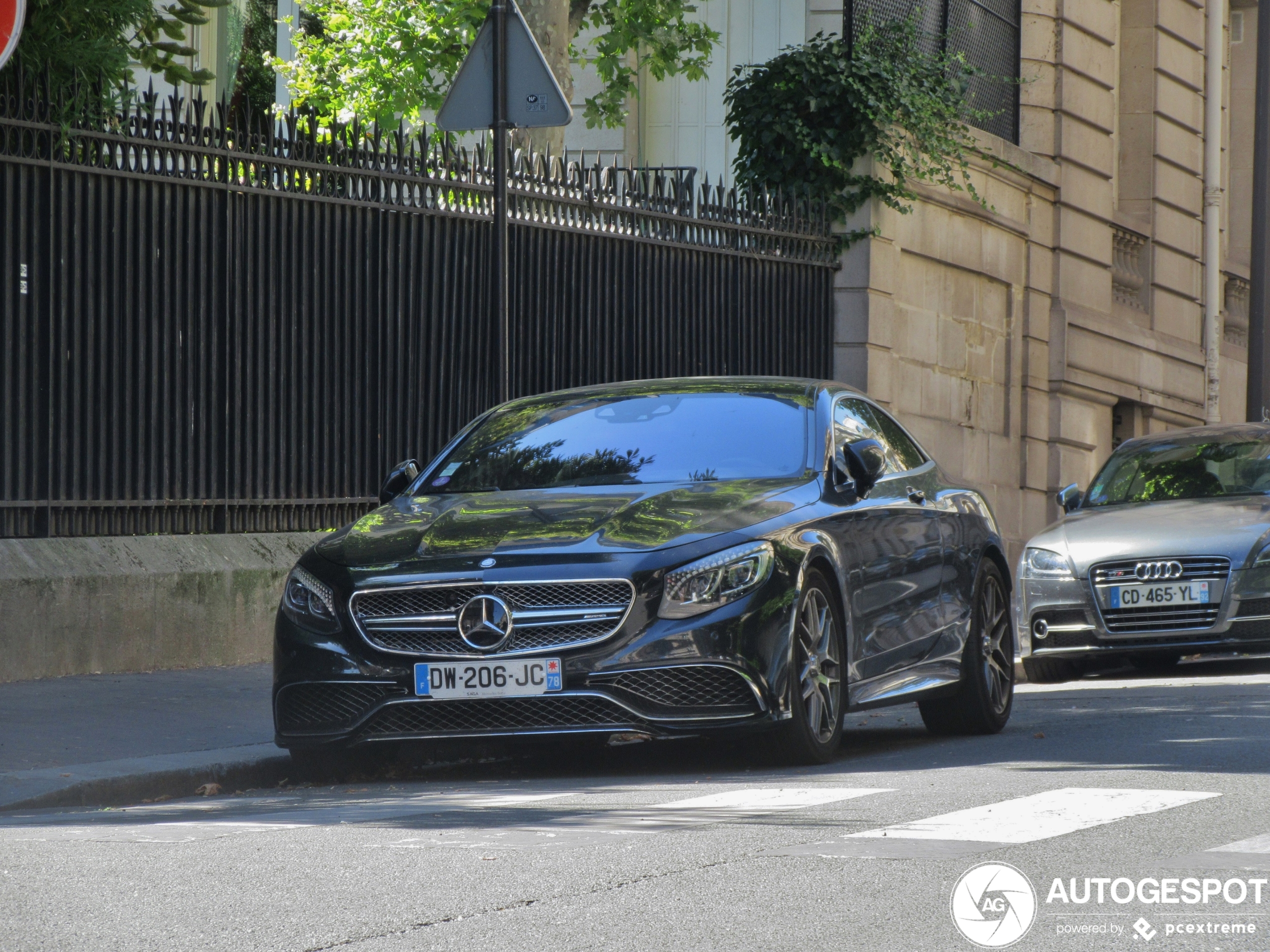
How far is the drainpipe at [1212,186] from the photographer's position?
1056 inches

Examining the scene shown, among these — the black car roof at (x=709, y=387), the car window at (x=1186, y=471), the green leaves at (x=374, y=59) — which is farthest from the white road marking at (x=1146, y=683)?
the green leaves at (x=374, y=59)

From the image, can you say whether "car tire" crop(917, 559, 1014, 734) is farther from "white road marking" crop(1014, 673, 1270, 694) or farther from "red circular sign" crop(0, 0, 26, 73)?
"red circular sign" crop(0, 0, 26, 73)

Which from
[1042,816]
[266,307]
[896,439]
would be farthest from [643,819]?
[266,307]

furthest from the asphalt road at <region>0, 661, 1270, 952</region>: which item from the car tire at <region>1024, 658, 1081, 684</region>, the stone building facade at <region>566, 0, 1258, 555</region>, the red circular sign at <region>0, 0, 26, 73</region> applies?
the stone building facade at <region>566, 0, 1258, 555</region>

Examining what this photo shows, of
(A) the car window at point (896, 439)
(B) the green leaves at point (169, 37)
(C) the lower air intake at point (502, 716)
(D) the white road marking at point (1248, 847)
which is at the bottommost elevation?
(D) the white road marking at point (1248, 847)

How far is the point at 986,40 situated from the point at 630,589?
15.9m

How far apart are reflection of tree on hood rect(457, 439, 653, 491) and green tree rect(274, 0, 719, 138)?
11.8 metres

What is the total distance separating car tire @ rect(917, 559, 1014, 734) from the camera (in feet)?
30.6

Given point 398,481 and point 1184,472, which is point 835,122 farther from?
point 398,481

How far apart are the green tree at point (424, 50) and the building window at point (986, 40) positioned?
2953 millimetres

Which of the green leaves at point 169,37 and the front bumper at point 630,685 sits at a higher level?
the green leaves at point 169,37

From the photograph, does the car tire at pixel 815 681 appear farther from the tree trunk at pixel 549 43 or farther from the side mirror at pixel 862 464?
the tree trunk at pixel 549 43

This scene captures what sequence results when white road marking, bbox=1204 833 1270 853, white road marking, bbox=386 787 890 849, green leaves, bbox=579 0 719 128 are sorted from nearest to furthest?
white road marking, bbox=1204 833 1270 853
white road marking, bbox=386 787 890 849
green leaves, bbox=579 0 719 128

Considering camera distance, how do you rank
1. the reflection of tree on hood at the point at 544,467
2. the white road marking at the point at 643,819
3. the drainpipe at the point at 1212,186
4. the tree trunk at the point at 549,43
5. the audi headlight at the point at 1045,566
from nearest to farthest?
the white road marking at the point at 643,819
the reflection of tree on hood at the point at 544,467
the audi headlight at the point at 1045,566
the tree trunk at the point at 549,43
the drainpipe at the point at 1212,186
